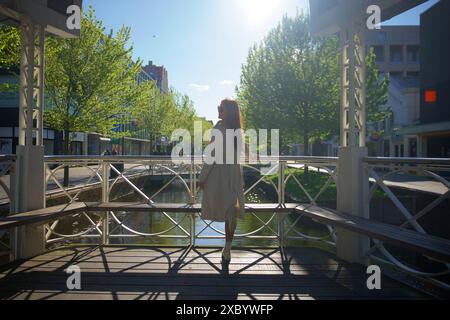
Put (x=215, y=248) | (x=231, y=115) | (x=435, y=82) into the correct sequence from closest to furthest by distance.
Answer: (x=231, y=115) < (x=215, y=248) < (x=435, y=82)

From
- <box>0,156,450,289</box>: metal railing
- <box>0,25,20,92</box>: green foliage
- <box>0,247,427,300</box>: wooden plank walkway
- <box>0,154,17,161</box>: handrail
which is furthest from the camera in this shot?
<box>0,25,20,92</box>: green foliage

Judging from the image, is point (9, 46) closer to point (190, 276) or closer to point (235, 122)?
point (235, 122)

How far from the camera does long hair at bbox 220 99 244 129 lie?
442 cm

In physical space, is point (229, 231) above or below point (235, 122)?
below

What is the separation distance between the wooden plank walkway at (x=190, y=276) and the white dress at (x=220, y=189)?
67cm

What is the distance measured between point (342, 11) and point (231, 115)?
216cm

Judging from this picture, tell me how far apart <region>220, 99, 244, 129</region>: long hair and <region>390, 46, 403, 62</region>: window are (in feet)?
183

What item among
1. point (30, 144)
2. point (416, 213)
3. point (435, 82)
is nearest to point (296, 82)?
point (435, 82)

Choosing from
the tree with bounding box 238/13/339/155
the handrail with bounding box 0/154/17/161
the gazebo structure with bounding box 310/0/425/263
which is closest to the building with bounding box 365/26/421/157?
the tree with bounding box 238/13/339/155

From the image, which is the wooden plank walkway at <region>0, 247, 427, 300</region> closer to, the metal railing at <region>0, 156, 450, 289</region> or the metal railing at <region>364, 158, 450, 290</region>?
the metal railing at <region>364, 158, 450, 290</region>

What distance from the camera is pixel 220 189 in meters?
4.46

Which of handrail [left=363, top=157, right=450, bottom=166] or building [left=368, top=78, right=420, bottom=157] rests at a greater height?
building [left=368, top=78, right=420, bottom=157]

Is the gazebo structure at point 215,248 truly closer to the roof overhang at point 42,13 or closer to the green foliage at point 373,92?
the roof overhang at point 42,13
